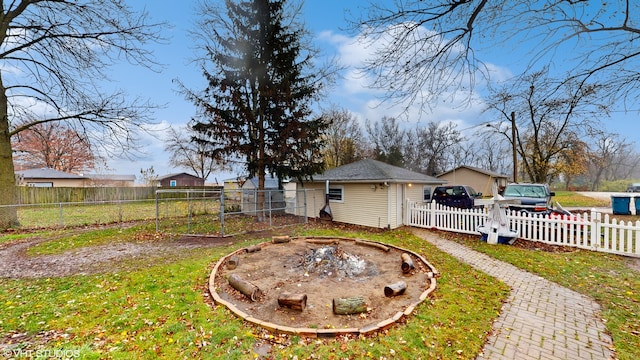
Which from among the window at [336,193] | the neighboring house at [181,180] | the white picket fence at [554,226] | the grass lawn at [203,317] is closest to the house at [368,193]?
the window at [336,193]

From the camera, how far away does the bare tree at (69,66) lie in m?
8.59

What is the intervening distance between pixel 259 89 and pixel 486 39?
375 inches

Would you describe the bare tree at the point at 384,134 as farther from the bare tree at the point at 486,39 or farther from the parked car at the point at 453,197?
the bare tree at the point at 486,39

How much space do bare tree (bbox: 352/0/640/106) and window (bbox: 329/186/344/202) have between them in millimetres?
9118

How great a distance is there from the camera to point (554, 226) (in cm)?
752

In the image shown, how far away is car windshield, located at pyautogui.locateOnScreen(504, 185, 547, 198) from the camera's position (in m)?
10.7

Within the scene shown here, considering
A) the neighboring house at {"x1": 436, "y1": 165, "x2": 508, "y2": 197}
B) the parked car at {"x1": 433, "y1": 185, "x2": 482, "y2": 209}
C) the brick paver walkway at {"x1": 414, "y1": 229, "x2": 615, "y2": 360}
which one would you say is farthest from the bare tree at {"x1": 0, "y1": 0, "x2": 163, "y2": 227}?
the neighboring house at {"x1": 436, "y1": 165, "x2": 508, "y2": 197}

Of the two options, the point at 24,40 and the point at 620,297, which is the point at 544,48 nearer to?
the point at 620,297

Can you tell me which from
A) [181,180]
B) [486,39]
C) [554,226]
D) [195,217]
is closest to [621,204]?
[554,226]

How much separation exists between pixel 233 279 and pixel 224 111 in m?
7.96

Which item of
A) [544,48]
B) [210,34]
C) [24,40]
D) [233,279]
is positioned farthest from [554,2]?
[24,40]

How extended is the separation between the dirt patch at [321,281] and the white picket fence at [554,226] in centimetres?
379

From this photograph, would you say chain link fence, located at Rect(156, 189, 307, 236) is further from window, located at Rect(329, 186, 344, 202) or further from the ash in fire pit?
the ash in fire pit

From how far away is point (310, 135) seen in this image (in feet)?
38.3
